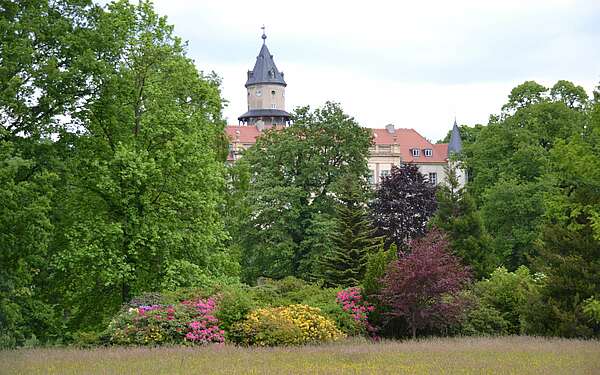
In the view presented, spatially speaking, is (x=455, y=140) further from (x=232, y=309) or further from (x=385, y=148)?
(x=232, y=309)

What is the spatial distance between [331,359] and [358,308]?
816cm

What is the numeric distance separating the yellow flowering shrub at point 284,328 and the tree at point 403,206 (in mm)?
22476

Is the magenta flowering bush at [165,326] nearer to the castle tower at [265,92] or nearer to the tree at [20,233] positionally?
the tree at [20,233]

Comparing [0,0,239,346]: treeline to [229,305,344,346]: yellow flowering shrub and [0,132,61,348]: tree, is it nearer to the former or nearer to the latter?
[0,132,61,348]: tree

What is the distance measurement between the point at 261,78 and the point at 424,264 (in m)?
104

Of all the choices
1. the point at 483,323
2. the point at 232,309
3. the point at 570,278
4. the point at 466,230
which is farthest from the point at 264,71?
the point at 232,309

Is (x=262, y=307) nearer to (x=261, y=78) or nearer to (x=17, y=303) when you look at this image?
(x=17, y=303)

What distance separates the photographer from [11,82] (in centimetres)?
Answer: 2417

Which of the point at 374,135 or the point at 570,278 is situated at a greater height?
the point at 374,135

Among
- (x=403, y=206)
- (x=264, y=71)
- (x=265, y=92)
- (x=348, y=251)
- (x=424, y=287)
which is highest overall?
(x=264, y=71)

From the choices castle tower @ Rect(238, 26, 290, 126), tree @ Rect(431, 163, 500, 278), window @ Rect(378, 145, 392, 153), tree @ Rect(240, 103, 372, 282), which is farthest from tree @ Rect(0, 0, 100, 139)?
castle tower @ Rect(238, 26, 290, 126)

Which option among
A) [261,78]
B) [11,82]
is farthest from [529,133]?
[261,78]

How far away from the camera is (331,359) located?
716 inches

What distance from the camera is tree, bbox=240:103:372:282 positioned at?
47.1m
